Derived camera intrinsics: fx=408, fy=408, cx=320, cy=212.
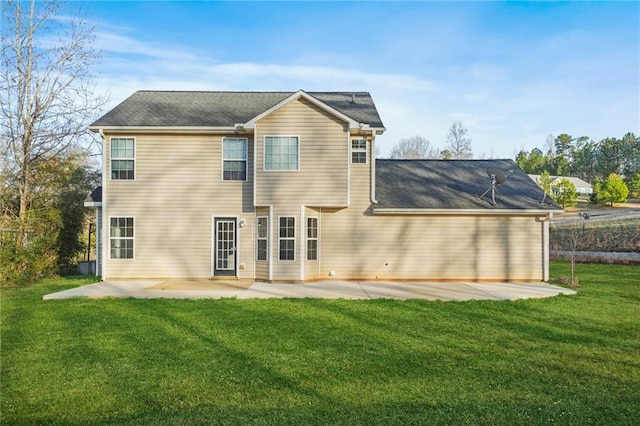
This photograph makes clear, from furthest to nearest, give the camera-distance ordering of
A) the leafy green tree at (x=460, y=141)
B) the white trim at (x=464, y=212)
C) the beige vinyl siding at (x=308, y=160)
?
the leafy green tree at (x=460, y=141), the white trim at (x=464, y=212), the beige vinyl siding at (x=308, y=160)

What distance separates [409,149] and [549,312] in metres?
48.5

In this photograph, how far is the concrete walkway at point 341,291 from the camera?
34.2ft

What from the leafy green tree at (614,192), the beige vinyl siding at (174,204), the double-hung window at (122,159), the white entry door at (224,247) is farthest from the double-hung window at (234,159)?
the leafy green tree at (614,192)

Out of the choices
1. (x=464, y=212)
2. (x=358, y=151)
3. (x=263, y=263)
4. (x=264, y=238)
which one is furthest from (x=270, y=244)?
(x=464, y=212)

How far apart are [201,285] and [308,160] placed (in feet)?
16.5

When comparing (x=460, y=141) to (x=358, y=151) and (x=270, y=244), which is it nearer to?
(x=358, y=151)

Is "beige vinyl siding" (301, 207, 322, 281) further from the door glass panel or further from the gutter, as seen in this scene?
the gutter

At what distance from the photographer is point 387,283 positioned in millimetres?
12984

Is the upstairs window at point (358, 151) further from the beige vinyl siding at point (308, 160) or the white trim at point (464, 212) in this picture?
the white trim at point (464, 212)

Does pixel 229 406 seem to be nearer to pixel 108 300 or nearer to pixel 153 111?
pixel 108 300

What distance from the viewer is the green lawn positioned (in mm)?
3947

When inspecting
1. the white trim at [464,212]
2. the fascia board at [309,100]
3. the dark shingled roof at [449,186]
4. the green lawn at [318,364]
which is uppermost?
the fascia board at [309,100]

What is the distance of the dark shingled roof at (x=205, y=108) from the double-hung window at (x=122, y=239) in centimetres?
317

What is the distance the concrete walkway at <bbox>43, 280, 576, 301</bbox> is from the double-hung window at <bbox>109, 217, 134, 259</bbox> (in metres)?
1.02
